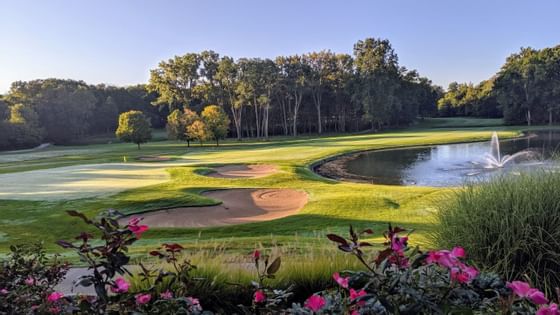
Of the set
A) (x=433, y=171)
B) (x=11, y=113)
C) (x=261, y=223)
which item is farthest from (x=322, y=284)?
(x=11, y=113)

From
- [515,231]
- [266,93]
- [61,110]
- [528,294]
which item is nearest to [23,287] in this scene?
[528,294]

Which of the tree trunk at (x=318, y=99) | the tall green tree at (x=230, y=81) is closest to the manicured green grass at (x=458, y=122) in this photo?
the tree trunk at (x=318, y=99)

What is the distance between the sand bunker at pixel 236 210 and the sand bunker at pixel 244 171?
5.23m

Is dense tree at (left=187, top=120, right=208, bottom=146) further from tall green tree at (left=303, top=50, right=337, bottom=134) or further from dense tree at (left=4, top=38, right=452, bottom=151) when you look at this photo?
tall green tree at (left=303, top=50, right=337, bottom=134)

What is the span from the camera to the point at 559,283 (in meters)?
4.03

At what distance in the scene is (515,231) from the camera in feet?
13.9

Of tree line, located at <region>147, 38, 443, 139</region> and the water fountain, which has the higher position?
tree line, located at <region>147, 38, 443, 139</region>

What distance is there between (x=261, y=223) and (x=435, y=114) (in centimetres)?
10317

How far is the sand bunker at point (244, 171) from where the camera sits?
76.4 ft

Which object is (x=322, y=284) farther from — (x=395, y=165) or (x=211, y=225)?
(x=395, y=165)

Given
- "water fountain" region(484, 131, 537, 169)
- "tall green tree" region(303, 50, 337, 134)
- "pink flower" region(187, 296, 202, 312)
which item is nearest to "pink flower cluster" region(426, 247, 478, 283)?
"pink flower" region(187, 296, 202, 312)

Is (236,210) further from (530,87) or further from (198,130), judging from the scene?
(530,87)

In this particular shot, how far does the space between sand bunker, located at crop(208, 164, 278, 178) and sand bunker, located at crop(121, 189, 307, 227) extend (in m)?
5.23

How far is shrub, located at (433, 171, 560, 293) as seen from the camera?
13.5ft
